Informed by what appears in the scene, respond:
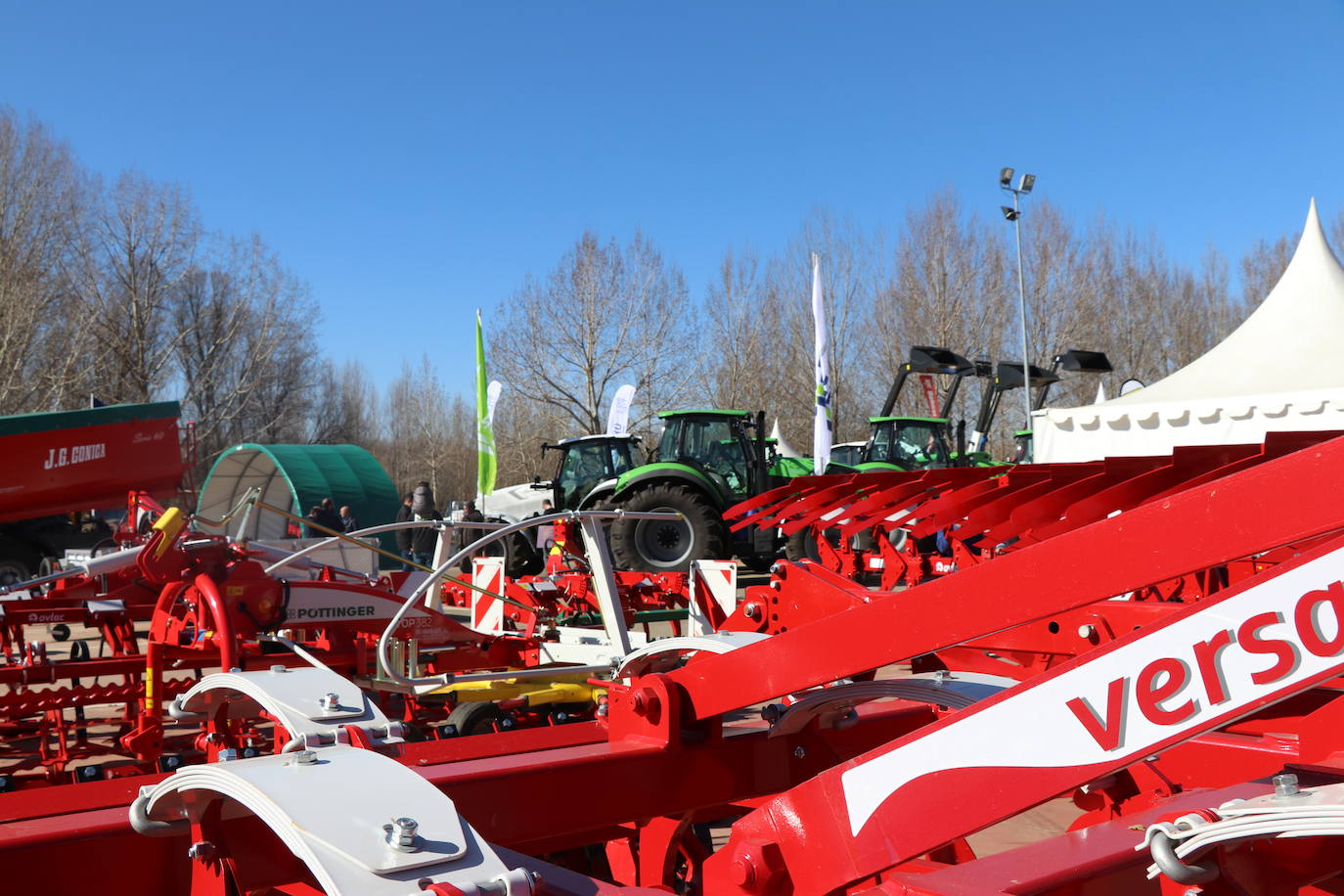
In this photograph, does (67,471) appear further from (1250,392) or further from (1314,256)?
(1314,256)

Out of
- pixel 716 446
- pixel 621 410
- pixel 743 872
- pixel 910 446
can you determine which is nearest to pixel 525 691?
pixel 743 872

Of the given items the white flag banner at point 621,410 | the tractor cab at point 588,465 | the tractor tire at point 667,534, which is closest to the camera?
the tractor tire at point 667,534

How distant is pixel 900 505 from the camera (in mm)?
7094

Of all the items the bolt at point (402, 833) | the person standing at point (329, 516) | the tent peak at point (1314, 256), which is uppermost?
the tent peak at point (1314, 256)

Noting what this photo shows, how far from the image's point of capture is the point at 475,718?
16.3 feet

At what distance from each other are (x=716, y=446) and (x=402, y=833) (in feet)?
43.3

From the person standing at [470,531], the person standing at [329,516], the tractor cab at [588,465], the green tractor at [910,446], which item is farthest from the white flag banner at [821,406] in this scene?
the person standing at [329,516]

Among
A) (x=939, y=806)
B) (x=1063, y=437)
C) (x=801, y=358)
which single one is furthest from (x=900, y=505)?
(x=801, y=358)

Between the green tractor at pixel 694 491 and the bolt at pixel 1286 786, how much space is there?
11.3m

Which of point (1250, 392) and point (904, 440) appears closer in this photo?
point (1250, 392)

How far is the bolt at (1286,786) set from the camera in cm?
148

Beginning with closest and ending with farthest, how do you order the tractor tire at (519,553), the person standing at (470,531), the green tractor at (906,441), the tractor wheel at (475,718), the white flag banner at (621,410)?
the tractor wheel at (475,718) → the person standing at (470,531) → the tractor tire at (519,553) → the green tractor at (906,441) → the white flag banner at (621,410)

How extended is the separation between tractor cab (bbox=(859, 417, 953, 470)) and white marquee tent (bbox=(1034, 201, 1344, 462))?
286cm

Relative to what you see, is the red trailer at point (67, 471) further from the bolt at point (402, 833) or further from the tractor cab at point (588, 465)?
the bolt at point (402, 833)
